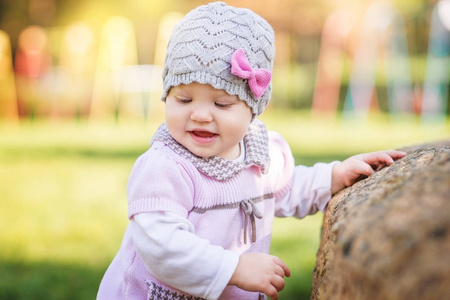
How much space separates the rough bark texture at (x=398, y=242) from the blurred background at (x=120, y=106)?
2.01 m

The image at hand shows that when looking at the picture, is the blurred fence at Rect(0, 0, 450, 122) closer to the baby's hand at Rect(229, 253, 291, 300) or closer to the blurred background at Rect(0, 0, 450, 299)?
the blurred background at Rect(0, 0, 450, 299)

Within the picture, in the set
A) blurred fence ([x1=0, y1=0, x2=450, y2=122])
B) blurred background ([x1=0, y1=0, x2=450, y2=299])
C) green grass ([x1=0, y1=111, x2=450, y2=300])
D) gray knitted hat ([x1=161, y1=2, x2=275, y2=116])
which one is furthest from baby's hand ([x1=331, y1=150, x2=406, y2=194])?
blurred fence ([x1=0, y1=0, x2=450, y2=122])

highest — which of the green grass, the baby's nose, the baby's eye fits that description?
the baby's eye

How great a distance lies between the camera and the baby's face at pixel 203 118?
70.4 inches

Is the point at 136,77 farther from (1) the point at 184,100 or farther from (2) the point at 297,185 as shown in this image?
(1) the point at 184,100

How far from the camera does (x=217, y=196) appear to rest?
1.82 m

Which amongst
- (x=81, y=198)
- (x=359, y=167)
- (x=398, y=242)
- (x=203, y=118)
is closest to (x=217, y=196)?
(x=203, y=118)

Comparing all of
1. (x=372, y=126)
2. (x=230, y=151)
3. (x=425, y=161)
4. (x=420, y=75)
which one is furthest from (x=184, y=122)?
(x=420, y=75)

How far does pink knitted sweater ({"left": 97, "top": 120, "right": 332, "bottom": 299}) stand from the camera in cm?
170

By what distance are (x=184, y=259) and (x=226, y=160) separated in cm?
45

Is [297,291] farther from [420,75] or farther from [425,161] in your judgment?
[420,75]

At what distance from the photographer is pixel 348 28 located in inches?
446

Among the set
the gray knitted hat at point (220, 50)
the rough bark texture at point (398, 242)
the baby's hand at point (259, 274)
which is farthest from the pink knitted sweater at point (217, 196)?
the rough bark texture at point (398, 242)

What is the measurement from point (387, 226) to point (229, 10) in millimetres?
1065
